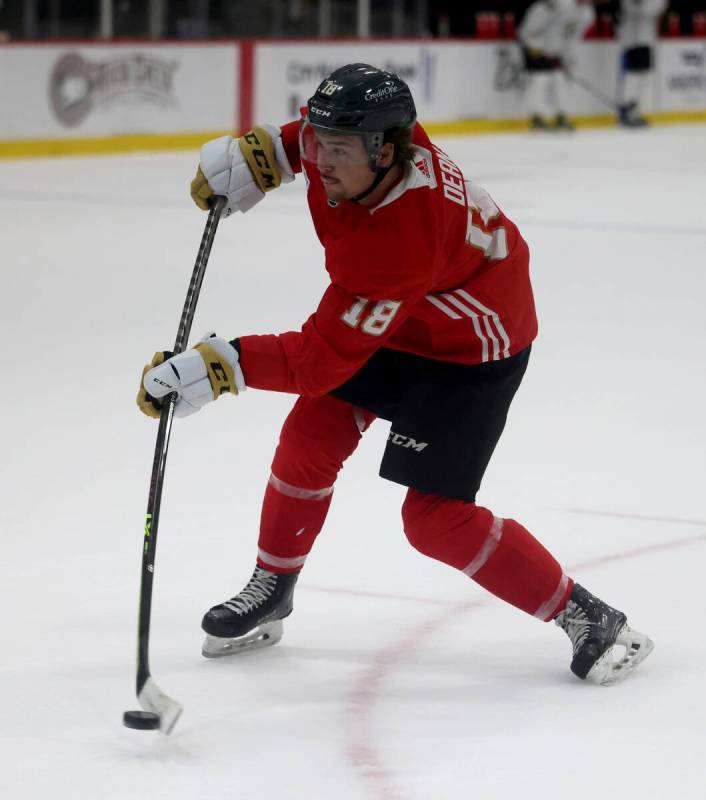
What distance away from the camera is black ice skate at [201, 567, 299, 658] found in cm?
297

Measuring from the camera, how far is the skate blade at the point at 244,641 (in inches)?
117

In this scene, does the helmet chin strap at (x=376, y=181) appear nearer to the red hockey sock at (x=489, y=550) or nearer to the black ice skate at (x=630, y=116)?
the red hockey sock at (x=489, y=550)

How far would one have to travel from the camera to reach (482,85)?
47.1ft

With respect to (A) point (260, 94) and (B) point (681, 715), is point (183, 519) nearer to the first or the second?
(B) point (681, 715)

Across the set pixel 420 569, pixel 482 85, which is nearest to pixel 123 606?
pixel 420 569

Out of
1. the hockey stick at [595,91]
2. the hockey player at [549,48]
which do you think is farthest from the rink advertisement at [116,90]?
the hockey stick at [595,91]

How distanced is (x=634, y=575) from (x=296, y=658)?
83cm

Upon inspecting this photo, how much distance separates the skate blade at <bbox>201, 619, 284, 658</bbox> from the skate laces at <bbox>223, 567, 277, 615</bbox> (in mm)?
51

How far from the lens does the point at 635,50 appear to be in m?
15.0

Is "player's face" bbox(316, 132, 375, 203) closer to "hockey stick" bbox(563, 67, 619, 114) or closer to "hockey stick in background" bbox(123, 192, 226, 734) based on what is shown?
"hockey stick in background" bbox(123, 192, 226, 734)

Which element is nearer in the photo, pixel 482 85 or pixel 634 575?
pixel 634 575

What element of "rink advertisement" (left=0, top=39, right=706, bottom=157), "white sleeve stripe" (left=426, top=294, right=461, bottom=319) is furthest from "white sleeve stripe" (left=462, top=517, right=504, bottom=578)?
"rink advertisement" (left=0, top=39, right=706, bottom=157)

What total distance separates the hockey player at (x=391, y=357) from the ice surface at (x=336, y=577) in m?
0.15

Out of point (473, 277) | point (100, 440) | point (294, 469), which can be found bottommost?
point (100, 440)
